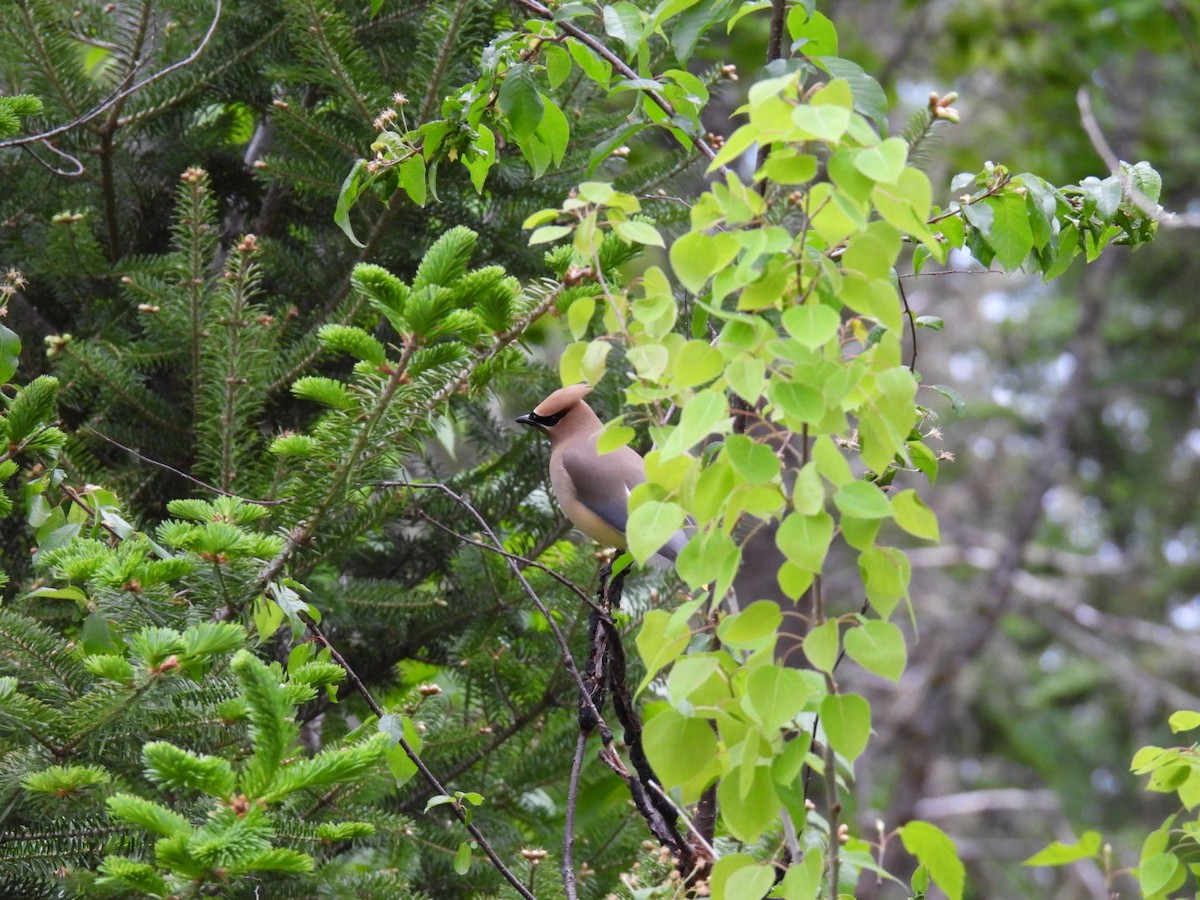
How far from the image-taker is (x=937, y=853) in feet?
5.56

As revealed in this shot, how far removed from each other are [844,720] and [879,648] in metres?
0.10

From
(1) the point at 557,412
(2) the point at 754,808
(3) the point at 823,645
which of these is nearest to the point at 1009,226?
(3) the point at 823,645

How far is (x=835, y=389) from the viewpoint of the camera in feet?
4.89

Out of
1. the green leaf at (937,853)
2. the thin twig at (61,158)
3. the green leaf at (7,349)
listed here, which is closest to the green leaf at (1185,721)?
the green leaf at (937,853)

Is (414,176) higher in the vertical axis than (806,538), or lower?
higher

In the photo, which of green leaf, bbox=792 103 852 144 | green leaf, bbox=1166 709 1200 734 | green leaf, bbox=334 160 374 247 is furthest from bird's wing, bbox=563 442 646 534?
green leaf, bbox=792 103 852 144

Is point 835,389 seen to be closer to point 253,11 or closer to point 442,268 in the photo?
point 442,268

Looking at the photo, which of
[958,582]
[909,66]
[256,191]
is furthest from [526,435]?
[958,582]

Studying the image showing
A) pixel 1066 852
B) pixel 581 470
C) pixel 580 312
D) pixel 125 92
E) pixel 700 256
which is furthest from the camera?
pixel 581 470

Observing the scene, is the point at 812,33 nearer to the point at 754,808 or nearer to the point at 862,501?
the point at 862,501

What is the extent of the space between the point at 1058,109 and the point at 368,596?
9.89 meters

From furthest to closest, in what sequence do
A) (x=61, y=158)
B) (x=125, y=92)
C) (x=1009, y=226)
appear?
(x=61, y=158) → (x=125, y=92) → (x=1009, y=226)

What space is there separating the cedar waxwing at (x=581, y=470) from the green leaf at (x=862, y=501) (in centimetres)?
151

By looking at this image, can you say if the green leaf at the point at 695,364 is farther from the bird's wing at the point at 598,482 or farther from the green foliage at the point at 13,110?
the green foliage at the point at 13,110
